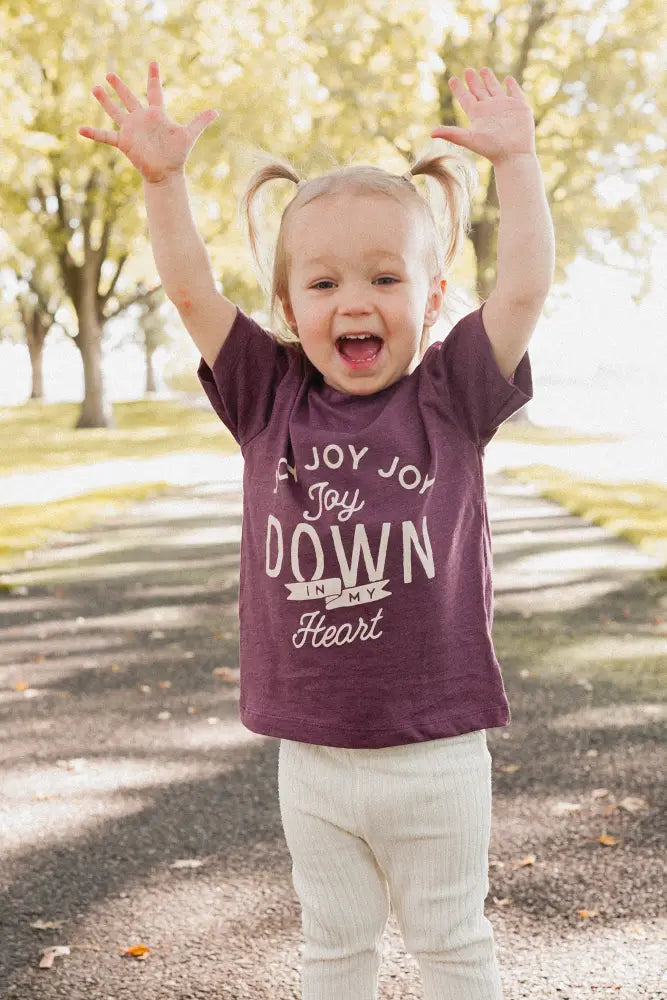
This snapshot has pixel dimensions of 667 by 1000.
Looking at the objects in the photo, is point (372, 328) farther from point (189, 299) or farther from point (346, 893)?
point (346, 893)

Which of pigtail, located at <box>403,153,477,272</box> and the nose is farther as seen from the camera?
pigtail, located at <box>403,153,477,272</box>

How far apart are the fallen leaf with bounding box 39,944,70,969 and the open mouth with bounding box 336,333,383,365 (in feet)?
5.65

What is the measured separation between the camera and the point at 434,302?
2.22 metres

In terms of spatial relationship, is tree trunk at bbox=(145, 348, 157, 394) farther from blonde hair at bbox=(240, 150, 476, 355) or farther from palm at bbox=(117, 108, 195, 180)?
palm at bbox=(117, 108, 195, 180)

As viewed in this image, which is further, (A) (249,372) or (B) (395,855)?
(A) (249,372)

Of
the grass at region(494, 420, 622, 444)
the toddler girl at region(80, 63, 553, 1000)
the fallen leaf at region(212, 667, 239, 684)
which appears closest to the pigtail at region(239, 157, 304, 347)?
the toddler girl at region(80, 63, 553, 1000)

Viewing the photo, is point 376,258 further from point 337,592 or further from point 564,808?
point 564,808

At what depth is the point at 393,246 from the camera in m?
2.05

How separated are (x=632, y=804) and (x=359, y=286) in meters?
2.35

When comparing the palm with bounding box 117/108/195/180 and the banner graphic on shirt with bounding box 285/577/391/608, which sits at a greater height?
the palm with bounding box 117/108/195/180

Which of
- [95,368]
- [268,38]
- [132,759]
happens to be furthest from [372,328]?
[95,368]

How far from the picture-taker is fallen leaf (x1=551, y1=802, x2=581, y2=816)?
369 cm

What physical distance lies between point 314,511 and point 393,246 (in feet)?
1.57

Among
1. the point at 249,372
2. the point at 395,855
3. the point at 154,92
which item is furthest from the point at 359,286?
the point at 395,855
